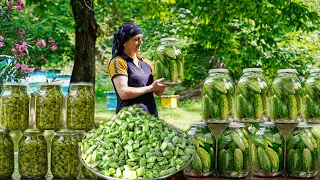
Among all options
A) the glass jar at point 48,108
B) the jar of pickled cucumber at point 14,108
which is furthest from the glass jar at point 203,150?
the jar of pickled cucumber at point 14,108

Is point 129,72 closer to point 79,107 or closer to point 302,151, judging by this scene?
point 79,107

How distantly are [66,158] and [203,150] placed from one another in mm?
714

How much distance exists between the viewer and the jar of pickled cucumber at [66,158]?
2.48 meters

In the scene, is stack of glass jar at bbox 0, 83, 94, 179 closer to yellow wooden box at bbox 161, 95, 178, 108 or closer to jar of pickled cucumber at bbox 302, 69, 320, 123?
jar of pickled cucumber at bbox 302, 69, 320, 123

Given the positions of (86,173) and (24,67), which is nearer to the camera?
(86,173)

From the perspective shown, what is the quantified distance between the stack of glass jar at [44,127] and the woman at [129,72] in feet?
1.20

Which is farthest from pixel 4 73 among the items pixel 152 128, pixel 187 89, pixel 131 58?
pixel 187 89

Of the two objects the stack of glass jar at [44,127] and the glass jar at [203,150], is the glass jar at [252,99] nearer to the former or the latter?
the glass jar at [203,150]

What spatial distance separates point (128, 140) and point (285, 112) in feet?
2.76

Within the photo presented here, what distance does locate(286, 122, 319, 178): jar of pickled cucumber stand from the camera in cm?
241

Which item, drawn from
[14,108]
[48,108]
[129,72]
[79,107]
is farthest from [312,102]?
[14,108]

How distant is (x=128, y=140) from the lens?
2.25 meters

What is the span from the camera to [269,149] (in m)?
2.41

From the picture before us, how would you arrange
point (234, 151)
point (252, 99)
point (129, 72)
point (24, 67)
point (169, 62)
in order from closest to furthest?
point (234, 151) < point (252, 99) < point (169, 62) < point (129, 72) < point (24, 67)
